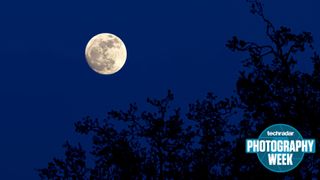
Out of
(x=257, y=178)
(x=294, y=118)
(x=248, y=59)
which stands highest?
(x=248, y=59)

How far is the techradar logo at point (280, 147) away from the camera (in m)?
30.5

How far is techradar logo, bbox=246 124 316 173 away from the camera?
30547 mm

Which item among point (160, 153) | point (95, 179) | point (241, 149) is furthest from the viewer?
point (95, 179)

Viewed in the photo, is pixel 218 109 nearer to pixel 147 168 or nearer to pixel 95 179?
pixel 147 168

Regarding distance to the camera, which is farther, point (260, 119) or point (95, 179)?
point (95, 179)

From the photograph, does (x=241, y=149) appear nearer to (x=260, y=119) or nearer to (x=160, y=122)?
(x=260, y=119)

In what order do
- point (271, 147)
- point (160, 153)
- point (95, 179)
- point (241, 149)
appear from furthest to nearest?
point (95, 179) < point (160, 153) < point (241, 149) < point (271, 147)

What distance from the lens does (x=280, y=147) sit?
30.7m

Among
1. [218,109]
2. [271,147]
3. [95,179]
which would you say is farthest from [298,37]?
[95,179]

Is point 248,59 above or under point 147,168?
above

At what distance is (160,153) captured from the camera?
36375 mm

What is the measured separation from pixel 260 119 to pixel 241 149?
6.83 feet

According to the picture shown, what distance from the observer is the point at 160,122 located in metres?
37.7

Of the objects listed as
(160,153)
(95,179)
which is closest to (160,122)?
(160,153)
